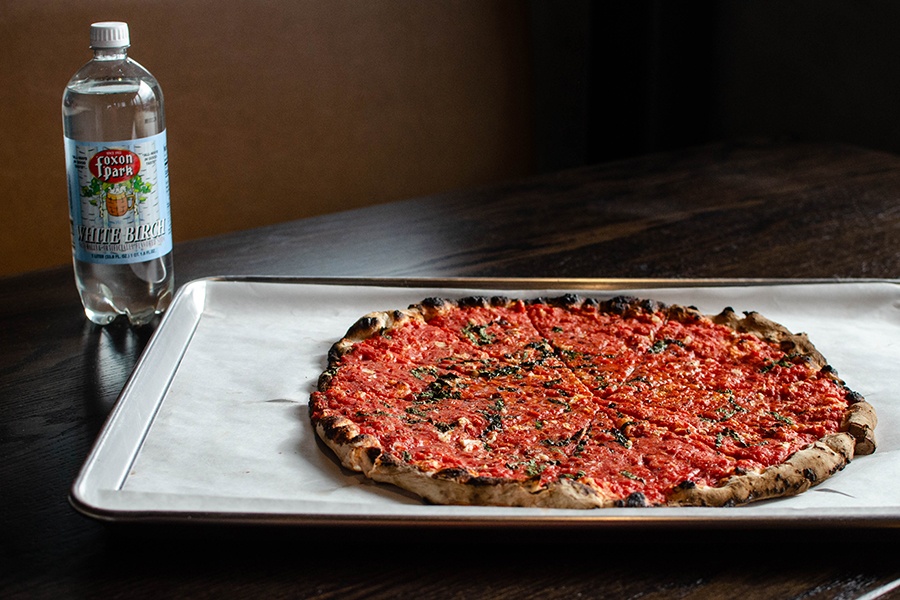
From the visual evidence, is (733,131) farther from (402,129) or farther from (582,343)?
(582,343)

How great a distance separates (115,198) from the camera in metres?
1.34

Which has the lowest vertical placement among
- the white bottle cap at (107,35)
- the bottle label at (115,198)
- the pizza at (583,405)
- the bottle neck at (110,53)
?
the pizza at (583,405)

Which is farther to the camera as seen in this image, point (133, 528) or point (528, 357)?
point (528, 357)

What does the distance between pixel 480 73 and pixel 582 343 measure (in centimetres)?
254

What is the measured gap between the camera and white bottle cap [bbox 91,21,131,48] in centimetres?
127

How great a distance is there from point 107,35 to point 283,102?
81.0 inches

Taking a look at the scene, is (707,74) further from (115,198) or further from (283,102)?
(115,198)

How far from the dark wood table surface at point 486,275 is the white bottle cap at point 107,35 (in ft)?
1.42

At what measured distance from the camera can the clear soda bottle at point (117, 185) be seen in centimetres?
133

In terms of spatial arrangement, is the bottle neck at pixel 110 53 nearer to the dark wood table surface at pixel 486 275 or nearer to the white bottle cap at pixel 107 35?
the white bottle cap at pixel 107 35

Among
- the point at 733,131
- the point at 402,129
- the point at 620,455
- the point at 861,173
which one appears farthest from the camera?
the point at 733,131

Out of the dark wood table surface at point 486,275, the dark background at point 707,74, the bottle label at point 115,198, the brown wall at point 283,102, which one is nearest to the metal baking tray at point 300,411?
the dark wood table surface at point 486,275

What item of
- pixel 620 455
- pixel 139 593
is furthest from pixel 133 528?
pixel 620 455

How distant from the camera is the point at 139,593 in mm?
844
